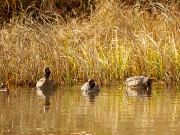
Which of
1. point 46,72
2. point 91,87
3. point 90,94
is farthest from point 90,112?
point 46,72

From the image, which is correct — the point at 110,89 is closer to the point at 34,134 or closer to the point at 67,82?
the point at 67,82

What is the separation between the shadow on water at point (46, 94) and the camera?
35.8 ft

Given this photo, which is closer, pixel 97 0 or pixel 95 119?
pixel 95 119

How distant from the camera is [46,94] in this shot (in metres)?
12.9

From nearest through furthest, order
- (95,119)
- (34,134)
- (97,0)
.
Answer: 1. (34,134)
2. (95,119)
3. (97,0)

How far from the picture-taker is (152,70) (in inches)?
579

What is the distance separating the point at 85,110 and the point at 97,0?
34.8 ft

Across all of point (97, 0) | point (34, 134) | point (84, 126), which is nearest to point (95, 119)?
point (84, 126)

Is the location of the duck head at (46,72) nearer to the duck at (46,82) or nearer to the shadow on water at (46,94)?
the duck at (46,82)

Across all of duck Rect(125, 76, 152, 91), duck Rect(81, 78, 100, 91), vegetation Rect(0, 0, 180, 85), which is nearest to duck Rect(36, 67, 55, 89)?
vegetation Rect(0, 0, 180, 85)

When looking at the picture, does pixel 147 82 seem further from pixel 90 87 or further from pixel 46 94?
pixel 46 94

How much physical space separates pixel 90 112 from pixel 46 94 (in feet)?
10.5

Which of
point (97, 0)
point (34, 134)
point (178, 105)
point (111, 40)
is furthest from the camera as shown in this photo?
point (97, 0)

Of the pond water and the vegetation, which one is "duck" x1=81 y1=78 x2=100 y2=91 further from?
the vegetation
